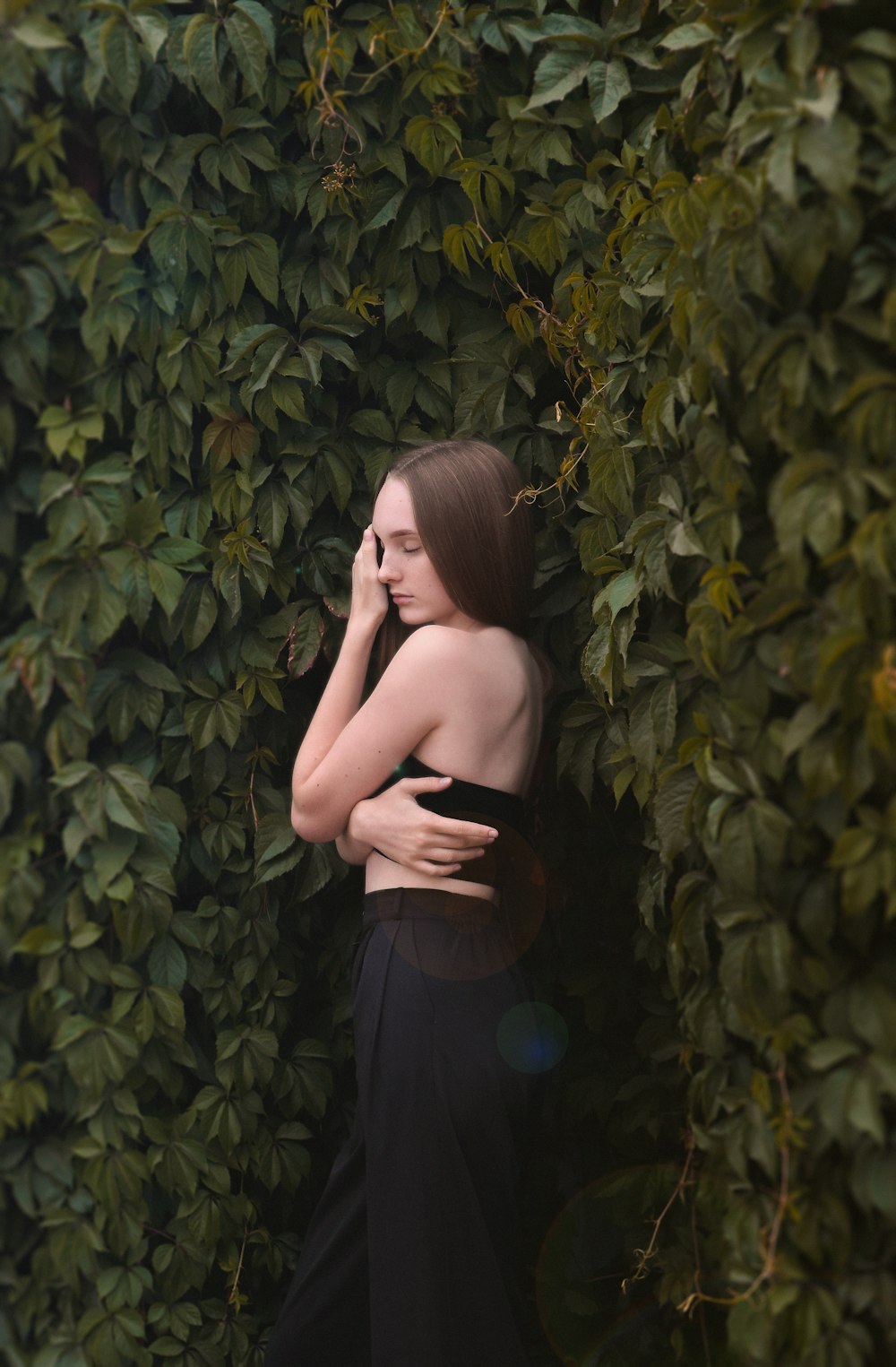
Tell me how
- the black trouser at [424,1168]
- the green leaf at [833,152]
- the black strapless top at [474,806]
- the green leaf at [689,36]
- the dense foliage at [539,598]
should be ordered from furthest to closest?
the black strapless top at [474,806]
the black trouser at [424,1168]
the green leaf at [689,36]
the dense foliage at [539,598]
the green leaf at [833,152]

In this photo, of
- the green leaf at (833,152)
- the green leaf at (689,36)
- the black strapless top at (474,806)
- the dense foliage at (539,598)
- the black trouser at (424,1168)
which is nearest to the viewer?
the green leaf at (833,152)

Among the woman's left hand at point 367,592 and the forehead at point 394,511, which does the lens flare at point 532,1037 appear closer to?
the woman's left hand at point 367,592

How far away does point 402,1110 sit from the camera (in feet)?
6.73

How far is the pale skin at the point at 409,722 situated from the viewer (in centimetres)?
209

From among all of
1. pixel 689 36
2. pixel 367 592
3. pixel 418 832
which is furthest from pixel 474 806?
pixel 689 36

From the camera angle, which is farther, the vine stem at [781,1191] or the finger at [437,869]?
the finger at [437,869]

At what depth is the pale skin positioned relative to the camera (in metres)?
2.09

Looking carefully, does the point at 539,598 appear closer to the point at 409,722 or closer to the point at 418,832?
the point at 409,722

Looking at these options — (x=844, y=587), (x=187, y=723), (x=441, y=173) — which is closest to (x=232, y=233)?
(x=441, y=173)

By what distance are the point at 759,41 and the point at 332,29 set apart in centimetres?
103

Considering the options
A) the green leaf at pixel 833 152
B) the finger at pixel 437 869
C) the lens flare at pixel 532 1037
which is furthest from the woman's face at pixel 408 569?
the green leaf at pixel 833 152

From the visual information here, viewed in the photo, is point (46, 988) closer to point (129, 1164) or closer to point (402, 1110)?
point (129, 1164)

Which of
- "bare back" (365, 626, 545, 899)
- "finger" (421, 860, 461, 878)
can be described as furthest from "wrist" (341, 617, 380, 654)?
"finger" (421, 860, 461, 878)

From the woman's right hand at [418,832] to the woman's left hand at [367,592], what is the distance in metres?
0.31
